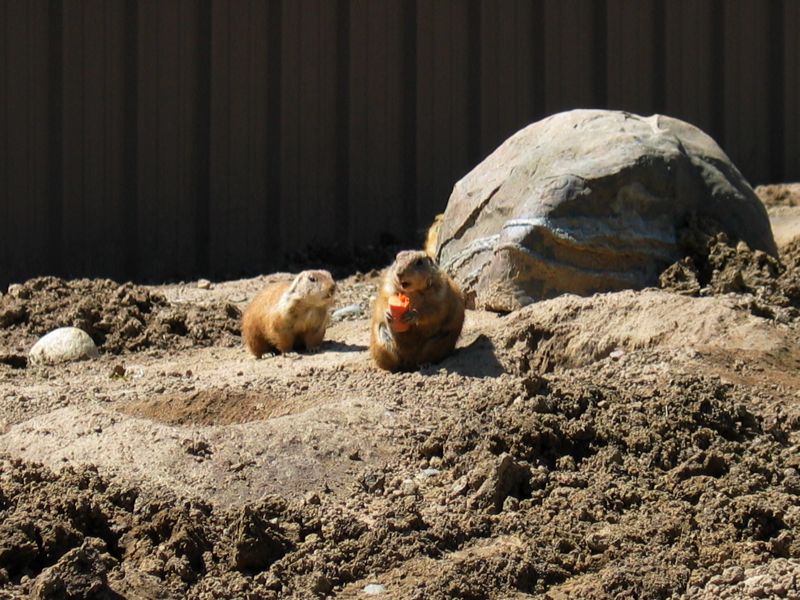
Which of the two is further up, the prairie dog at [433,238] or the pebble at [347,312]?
the prairie dog at [433,238]

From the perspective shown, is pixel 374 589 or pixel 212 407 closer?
pixel 374 589

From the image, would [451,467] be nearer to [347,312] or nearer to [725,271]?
[725,271]

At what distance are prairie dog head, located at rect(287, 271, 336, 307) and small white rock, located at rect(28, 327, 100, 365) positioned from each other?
127 centimetres

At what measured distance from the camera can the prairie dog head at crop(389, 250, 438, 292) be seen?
819 centimetres

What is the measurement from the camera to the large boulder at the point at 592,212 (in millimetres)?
9078

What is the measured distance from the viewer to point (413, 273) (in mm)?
8188

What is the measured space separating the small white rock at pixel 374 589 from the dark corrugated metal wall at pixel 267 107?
22.7ft

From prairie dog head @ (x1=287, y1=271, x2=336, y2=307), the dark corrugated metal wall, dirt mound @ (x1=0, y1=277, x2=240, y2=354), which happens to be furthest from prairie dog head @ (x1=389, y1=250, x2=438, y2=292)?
the dark corrugated metal wall

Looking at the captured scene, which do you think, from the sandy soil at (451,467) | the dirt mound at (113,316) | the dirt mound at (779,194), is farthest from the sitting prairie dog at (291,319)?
the dirt mound at (779,194)

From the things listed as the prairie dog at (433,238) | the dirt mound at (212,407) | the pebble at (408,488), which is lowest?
the pebble at (408,488)

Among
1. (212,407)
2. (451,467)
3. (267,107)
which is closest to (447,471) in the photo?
(451,467)

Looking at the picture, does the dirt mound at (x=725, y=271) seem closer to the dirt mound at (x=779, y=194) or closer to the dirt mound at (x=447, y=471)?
the dirt mound at (x=447, y=471)

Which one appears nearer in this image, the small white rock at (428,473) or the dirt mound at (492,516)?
the dirt mound at (492,516)

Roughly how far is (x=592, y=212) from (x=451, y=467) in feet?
10.6
